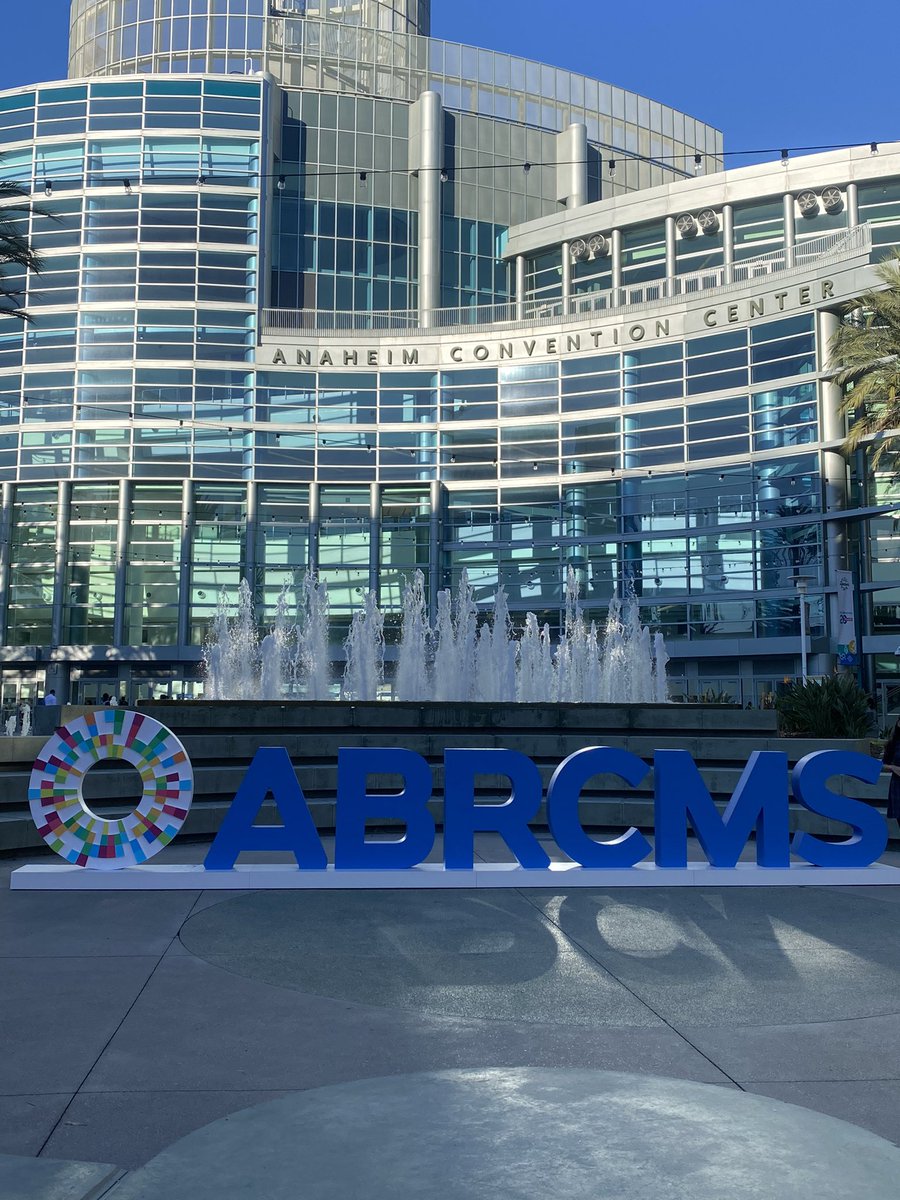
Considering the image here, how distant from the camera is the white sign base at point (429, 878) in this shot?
33.0ft

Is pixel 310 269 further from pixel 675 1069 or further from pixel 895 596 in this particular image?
pixel 675 1069

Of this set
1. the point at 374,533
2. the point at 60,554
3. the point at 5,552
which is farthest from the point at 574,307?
the point at 5,552

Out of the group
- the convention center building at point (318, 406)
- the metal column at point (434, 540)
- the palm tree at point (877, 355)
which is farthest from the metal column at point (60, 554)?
the palm tree at point (877, 355)

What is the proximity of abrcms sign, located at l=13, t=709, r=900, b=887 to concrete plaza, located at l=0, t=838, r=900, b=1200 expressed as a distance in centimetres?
46

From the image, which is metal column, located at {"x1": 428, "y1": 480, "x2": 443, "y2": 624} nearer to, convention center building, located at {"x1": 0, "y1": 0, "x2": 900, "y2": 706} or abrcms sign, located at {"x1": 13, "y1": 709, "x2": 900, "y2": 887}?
convention center building, located at {"x1": 0, "y1": 0, "x2": 900, "y2": 706}

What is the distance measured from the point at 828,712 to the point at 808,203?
34797 mm

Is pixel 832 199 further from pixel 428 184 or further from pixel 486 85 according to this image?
pixel 486 85

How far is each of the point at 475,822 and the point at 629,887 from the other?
5.12ft

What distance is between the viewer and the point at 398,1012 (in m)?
6.32

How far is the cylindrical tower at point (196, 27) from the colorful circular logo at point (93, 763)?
48.9 m

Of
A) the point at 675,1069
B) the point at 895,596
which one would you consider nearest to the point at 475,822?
the point at 675,1069

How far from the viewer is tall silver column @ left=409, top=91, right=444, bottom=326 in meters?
51.1

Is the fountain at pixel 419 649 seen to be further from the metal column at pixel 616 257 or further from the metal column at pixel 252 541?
the metal column at pixel 616 257

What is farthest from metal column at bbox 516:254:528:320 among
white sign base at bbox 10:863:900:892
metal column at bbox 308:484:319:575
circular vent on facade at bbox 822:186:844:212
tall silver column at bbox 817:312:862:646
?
white sign base at bbox 10:863:900:892
